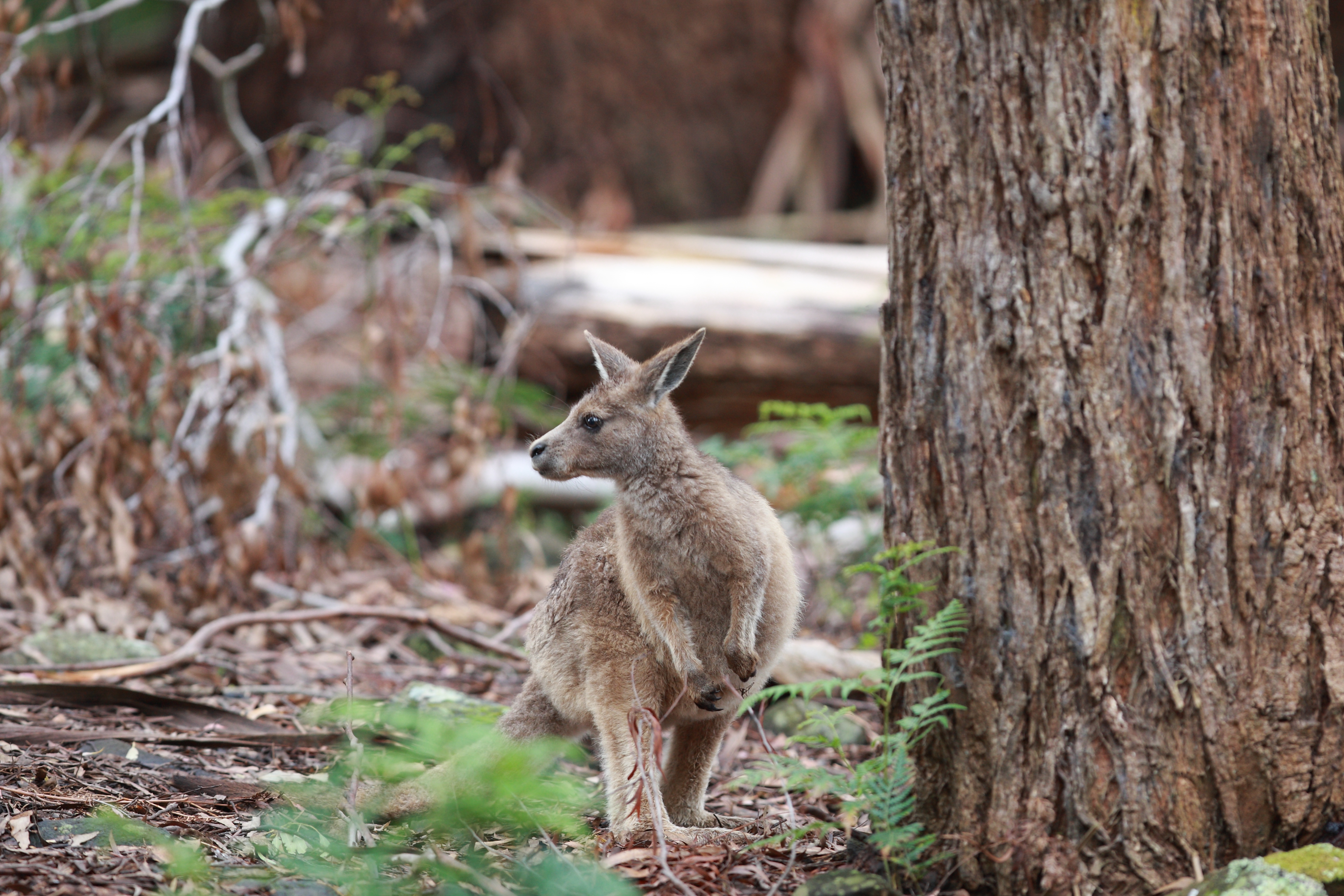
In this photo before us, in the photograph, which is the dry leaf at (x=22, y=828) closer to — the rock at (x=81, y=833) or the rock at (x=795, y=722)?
the rock at (x=81, y=833)

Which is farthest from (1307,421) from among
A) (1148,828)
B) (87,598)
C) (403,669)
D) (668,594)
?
(87,598)

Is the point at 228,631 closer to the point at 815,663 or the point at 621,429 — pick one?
the point at 621,429

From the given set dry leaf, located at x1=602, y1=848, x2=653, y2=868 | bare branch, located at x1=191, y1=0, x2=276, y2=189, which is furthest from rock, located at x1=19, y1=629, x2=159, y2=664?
bare branch, located at x1=191, y1=0, x2=276, y2=189

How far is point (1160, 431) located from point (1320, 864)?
3.19ft

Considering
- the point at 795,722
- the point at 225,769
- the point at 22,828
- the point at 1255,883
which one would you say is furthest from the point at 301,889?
the point at 795,722

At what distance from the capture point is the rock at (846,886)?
2.56 meters

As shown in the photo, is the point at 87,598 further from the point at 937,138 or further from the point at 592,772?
the point at 937,138

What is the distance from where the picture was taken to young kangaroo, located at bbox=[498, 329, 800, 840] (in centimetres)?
333

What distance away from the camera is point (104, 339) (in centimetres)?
542

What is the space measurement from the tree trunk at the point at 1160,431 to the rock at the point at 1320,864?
0.08 m

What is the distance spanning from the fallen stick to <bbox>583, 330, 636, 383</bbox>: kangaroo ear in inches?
58.3

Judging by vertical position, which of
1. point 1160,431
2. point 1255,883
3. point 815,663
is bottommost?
point 815,663

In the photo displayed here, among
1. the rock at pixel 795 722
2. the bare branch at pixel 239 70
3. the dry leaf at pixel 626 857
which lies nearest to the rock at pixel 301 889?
the dry leaf at pixel 626 857

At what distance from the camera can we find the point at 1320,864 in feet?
8.02
